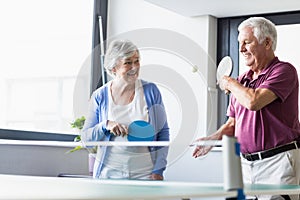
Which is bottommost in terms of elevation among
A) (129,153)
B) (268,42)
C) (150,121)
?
(129,153)

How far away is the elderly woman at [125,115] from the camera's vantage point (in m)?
2.13

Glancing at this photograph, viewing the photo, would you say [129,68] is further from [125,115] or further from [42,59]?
[42,59]

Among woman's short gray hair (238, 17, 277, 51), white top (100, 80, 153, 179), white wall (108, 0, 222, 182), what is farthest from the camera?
white wall (108, 0, 222, 182)

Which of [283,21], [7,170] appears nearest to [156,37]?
[7,170]

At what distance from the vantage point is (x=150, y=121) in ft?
7.13

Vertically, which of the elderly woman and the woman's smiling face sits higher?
the woman's smiling face

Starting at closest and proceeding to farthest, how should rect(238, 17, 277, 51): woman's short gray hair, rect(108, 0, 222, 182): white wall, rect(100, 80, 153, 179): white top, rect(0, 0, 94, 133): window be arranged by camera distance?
1. rect(100, 80, 153, 179): white top
2. rect(238, 17, 277, 51): woman's short gray hair
3. rect(108, 0, 222, 182): white wall
4. rect(0, 0, 94, 133): window

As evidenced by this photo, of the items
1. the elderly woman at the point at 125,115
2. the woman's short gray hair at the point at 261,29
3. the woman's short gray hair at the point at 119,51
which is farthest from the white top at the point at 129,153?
the woman's short gray hair at the point at 261,29

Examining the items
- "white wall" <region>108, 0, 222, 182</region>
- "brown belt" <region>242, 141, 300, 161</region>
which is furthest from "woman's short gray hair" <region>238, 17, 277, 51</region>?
"brown belt" <region>242, 141, 300, 161</region>

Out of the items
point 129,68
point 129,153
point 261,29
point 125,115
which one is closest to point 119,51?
point 129,68

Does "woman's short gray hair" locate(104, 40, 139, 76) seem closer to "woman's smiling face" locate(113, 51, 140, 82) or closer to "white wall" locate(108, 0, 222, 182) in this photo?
"woman's smiling face" locate(113, 51, 140, 82)

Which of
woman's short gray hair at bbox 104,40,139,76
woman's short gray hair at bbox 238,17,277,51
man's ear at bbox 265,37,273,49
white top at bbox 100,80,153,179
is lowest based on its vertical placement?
white top at bbox 100,80,153,179

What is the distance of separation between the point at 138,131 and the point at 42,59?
175 cm

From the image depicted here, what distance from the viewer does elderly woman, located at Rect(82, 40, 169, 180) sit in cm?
213
